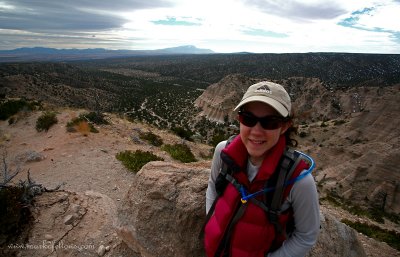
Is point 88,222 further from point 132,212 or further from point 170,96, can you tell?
point 170,96

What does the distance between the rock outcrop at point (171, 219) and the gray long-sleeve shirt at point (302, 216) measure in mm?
1723

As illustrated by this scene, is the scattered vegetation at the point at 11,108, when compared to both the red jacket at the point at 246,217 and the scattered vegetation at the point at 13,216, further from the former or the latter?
the red jacket at the point at 246,217

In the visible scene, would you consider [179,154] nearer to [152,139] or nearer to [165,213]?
[152,139]

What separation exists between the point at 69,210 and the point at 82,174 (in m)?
3.41

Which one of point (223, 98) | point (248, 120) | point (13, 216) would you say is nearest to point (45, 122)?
point (13, 216)

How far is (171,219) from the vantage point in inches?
162

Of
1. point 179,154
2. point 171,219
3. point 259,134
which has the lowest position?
point 179,154

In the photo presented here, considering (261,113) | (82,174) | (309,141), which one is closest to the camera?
(261,113)

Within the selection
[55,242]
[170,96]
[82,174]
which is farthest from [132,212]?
[170,96]

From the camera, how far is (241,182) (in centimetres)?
247

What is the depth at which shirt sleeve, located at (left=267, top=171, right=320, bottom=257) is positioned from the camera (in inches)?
86.7

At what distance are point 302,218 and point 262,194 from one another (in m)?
0.37

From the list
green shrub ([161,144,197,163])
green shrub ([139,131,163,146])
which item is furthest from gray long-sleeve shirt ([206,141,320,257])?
green shrub ([139,131,163,146])

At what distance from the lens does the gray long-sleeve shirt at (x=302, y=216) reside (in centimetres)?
220
